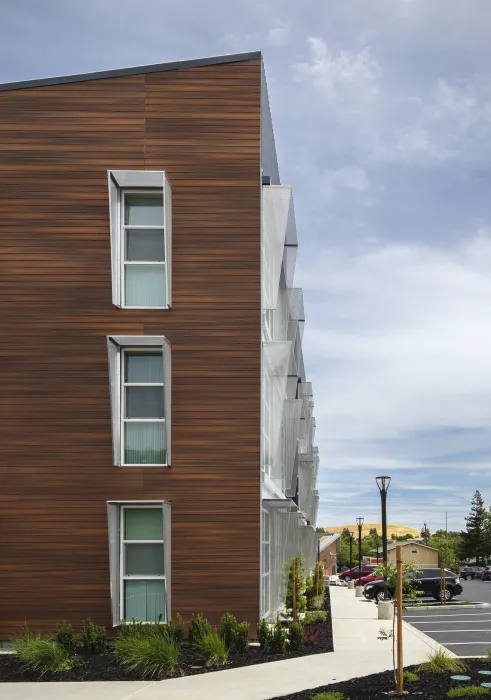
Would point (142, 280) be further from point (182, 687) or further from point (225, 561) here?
point (182, 687)

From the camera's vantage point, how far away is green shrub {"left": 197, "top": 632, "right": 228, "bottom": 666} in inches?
544

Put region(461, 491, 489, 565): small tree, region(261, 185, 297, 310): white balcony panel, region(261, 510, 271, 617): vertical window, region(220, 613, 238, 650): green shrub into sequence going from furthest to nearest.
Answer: region(461, 491, 489, 565): small tree → region(261, 510, 271, 617): vertical window → region(261, 185, 297, 310): white balcony panel → region(220, 613, 238, 650): green shrub

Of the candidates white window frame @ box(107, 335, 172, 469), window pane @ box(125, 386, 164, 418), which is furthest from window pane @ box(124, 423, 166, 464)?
window pane @ box(125, 386, 164, 418)

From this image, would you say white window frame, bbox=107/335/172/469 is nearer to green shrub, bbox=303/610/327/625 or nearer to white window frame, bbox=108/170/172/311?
white window frame, bbox=108/170/172/311

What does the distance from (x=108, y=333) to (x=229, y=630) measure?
6098 millimetres

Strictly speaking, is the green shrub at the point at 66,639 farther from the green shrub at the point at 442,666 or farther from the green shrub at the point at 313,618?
the green shrub at the point at 313,618

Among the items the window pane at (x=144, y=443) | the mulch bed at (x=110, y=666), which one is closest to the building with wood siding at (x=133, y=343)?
the window pane at (x=144, y=443)

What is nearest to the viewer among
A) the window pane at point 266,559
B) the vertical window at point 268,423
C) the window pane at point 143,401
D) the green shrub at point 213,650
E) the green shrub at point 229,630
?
the green shrub at point 213,650

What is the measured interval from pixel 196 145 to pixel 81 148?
2.36 metres

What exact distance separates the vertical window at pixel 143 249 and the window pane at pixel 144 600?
5.49 m

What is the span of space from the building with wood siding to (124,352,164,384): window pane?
3 cm

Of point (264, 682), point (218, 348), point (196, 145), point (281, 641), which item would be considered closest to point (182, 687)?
point (264, 682)

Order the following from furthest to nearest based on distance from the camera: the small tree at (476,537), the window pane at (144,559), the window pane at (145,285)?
the small tree at (476,537)
the window pane at (145,285)
the window pane at (144,559)

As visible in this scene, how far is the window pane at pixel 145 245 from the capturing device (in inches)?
680
